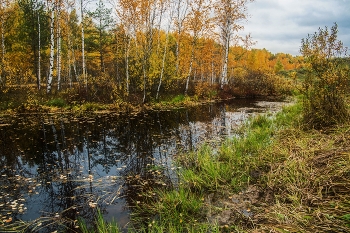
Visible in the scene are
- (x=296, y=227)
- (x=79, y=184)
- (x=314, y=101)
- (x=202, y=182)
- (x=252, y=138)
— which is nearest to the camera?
(x=296, y=227)

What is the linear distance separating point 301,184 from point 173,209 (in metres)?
2.43

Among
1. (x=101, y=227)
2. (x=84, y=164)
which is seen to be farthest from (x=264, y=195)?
(x=84, y=164)

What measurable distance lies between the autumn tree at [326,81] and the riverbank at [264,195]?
6.48 ft

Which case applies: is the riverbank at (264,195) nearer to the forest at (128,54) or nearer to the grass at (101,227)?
the grass at (101,227)

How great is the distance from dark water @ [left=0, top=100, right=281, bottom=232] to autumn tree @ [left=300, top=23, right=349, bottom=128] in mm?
3379

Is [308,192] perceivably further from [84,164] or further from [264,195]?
[84,164]

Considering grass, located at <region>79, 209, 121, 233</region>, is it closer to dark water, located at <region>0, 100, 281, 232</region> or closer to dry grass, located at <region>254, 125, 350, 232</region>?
Answer: dark water, located at <region>0, 100, 281, 232</region>

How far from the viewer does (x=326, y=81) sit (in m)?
7.92

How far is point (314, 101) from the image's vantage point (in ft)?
27.3

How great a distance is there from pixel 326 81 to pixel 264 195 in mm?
5554

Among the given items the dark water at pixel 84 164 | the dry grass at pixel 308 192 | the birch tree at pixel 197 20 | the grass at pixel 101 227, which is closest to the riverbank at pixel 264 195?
the dry grass at pixel 308 192

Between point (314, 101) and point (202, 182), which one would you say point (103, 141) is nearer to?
point (202, 182)

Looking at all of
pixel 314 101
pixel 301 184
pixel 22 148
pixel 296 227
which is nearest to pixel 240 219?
pixel 296 227

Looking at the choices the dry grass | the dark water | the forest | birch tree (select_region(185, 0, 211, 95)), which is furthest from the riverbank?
birch tree (select_region(185, 0, 211, 95))
